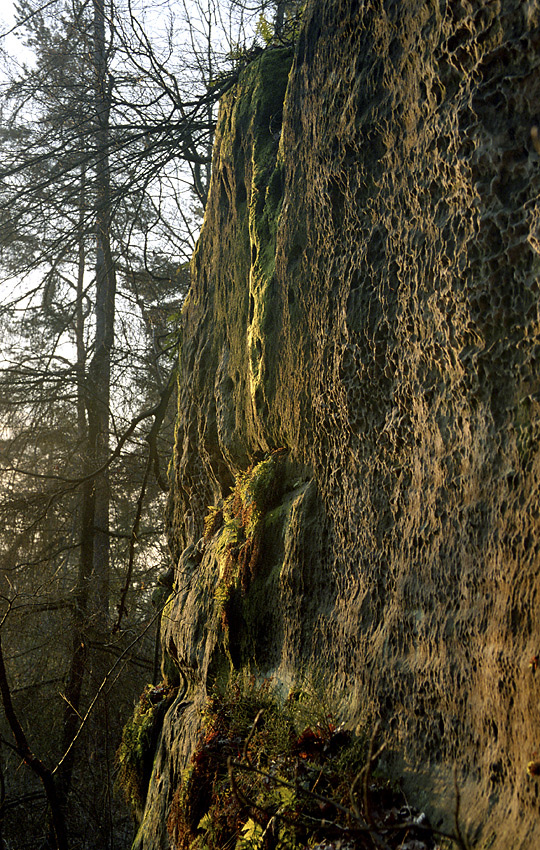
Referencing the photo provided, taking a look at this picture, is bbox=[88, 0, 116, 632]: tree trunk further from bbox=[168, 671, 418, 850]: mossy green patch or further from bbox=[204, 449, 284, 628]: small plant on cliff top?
bbox=[168, 671, 418, 850]: mossy green patch

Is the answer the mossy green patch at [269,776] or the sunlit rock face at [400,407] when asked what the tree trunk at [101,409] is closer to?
the sunlit rock face at [400,407]

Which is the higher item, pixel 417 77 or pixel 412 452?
pixel 417 77

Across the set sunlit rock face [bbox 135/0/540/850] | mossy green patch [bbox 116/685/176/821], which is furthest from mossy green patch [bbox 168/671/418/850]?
mossy green patch [bbox 116/685/176/821]

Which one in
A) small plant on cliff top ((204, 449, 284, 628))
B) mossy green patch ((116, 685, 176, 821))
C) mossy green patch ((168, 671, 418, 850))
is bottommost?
mossy green patch ((116, 685, 176, 821))

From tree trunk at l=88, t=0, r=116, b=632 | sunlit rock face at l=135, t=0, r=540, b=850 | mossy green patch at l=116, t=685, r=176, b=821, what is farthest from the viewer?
tree trunk at l=88, t=0, r=116, b=632

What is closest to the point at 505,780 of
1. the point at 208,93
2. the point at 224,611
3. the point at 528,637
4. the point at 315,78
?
the point at 528,637

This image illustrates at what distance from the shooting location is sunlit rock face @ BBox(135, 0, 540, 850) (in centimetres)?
254

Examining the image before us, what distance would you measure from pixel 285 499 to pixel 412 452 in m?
1.53

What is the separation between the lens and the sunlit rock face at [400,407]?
254 cm

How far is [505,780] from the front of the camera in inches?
92.1

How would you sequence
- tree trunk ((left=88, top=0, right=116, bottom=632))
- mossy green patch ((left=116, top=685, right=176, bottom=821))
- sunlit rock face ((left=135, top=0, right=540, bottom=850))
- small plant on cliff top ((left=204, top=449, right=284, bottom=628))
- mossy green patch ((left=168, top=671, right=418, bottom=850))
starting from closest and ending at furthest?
1. sunlit rock face ((left=135, top=0, right=540, bottom=850))
2. mossy green patch ((left=168, top=671, right=418, bottom=850))
3. small plant on cliff top ((left=204, top=449, right=284, bottom=628))
4. mossy green patch ((left=116, top=685, right=176, bottom=821))
5. tree trunk ((left=88, top=0, right=116, bottom=632))

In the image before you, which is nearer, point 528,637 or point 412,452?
point 528,637

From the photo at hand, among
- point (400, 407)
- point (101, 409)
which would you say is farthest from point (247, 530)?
point (101, 409)

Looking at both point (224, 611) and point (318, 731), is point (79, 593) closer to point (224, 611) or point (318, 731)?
point (224, 611)
